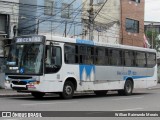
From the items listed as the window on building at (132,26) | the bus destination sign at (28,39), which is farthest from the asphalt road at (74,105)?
the window on building at (132,26)

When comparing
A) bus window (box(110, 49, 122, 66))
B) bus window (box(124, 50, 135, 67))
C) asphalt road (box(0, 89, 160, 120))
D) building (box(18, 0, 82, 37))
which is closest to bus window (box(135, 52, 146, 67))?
bus window (box(124, 50, 135, 67))

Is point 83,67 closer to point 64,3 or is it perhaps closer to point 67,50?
point 67,50

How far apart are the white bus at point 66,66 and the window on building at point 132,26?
65.9 feet

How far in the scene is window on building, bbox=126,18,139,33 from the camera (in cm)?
4706

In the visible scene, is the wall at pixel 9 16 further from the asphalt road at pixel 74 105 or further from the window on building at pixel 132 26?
the window on building at pixel 132 26

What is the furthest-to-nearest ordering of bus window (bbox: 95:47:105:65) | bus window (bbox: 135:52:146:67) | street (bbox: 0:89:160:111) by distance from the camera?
1. bus window (bbox: 135:52:146:67)
2. bus window (bbox: 95:47:105:65)
3. street (bbox: 0:89:160:111)

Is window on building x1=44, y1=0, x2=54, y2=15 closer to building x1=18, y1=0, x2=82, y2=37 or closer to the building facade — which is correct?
building x1=18, y1=0, x2=82, y2=37

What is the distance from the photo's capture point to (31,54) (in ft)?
67.3

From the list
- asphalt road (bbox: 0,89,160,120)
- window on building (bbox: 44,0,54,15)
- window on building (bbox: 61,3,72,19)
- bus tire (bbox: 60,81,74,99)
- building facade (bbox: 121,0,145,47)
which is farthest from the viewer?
building facade (bbox: 121,0,145,47)

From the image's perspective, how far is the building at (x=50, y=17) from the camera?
35.0 meters

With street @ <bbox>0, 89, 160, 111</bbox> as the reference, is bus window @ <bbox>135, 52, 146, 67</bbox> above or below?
above

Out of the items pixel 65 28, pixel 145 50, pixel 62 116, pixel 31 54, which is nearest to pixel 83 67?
pixel 31 54

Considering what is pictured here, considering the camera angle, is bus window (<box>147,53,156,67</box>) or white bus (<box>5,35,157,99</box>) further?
bus window (<box>147,53,156,67</box>)

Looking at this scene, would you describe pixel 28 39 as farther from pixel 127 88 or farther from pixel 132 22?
pixel 132 22
